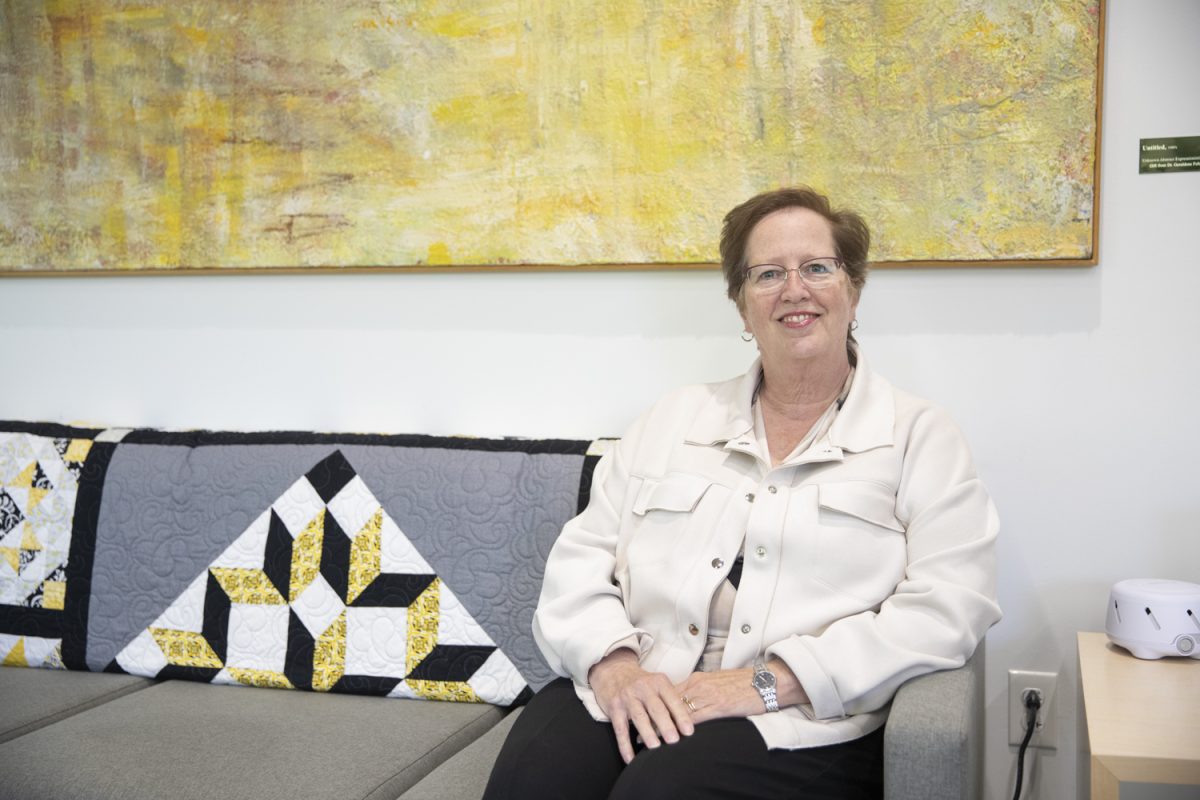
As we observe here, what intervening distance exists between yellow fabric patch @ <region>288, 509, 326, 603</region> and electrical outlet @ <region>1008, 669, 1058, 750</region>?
1.31m

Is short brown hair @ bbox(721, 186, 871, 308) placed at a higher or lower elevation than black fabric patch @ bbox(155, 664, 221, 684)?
higher

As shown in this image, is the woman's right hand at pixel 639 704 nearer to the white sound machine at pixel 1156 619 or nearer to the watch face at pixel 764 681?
the watch face at pixel 764 681

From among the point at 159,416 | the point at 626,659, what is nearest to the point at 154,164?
the point at 159,416

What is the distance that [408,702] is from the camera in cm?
191

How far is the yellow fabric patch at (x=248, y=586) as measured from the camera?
2.03 m

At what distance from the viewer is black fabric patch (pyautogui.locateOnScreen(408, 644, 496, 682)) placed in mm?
1912

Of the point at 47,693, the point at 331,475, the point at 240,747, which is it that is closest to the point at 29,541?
the point at 47,693

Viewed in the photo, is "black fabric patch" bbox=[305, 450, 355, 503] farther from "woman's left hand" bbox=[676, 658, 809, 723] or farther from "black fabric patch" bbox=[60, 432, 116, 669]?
"woman's left hand" bbox=[676, 658, 809, 723]

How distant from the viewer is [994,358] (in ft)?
6.31

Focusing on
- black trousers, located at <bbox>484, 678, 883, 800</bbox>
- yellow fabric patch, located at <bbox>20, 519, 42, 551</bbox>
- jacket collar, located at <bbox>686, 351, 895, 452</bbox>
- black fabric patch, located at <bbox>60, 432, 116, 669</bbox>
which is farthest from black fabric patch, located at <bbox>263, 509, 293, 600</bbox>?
jacket collar, located at <bbox>686, 351, 895, 452</bbox>

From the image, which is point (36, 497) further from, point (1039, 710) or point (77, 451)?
point (1039, 710)

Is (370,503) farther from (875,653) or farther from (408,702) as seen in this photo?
(875,653)

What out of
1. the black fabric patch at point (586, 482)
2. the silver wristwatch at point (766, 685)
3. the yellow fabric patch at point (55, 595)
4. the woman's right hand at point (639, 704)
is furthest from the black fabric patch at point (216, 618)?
the silver wristwatch at point (766, 685)

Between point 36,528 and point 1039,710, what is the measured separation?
2.00 metres
